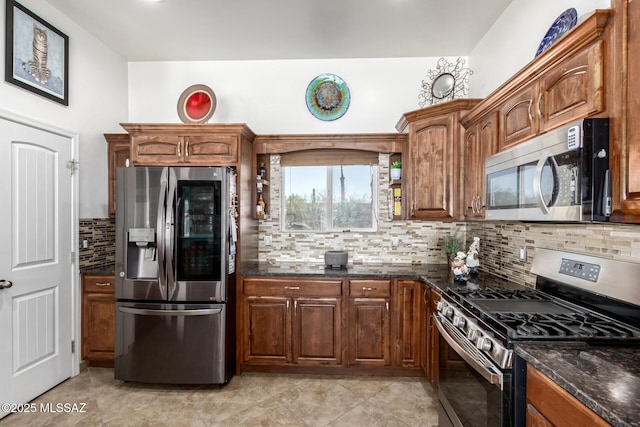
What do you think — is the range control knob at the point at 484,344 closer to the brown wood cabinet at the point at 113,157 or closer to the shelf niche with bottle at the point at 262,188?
the shelf niche with bottle at the point at 262,188

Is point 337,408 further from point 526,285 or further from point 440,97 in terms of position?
point 440,97

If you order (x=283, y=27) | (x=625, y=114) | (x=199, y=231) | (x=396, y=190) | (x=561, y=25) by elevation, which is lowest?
(x=199, y=231)

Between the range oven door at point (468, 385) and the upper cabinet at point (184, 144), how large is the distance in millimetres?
2113

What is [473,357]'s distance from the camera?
4.92 ft

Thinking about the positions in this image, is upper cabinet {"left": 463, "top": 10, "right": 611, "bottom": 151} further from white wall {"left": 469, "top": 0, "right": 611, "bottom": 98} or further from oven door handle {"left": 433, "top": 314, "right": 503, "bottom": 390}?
oven door handle {"left": 433, "top": 314, "right": 503, "bottom": 390}

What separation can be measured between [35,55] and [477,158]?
3392 mm

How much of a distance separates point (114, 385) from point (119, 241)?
118cm

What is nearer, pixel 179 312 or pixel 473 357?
pixel 473 357

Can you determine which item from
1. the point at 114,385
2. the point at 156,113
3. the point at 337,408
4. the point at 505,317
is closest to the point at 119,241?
the point at 114,385

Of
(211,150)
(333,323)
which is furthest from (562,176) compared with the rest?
(211,150)

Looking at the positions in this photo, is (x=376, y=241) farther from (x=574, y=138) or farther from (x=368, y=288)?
(x=574, y=138)

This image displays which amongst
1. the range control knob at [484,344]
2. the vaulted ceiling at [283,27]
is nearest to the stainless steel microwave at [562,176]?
the range control knob at [484,344]

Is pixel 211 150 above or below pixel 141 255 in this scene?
above

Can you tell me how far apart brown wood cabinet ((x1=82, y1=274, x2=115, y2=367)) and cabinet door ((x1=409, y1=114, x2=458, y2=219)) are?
9.11 ft
